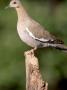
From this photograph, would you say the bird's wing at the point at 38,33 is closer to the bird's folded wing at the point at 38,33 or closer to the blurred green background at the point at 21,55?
the bird's folded wing at the point at 38,33

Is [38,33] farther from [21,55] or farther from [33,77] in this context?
[21,55]

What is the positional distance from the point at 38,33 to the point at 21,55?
272cm

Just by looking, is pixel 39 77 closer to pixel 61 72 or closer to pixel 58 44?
pixel 58 44

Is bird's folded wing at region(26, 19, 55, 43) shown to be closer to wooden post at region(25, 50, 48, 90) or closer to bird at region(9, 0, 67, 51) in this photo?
bird at region(9, 0, 67, 51)

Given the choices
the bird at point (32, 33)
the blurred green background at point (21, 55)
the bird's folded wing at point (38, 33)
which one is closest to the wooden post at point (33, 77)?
the bird at point (32, 33)

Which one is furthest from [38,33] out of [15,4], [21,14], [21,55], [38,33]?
[21,55]

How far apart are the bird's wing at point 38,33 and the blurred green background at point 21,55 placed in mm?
2392

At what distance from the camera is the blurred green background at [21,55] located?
32.1ft

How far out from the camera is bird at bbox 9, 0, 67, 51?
7012 mm

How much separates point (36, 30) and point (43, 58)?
9.05 feet

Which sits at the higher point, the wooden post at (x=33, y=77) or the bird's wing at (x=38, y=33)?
the bird's wing at (x=38, y=33)

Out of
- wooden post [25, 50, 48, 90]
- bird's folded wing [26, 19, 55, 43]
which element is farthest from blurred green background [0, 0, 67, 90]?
wooden post [25, 50, 48, 90]

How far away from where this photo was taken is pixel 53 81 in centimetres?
994

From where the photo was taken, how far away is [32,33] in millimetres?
7145
